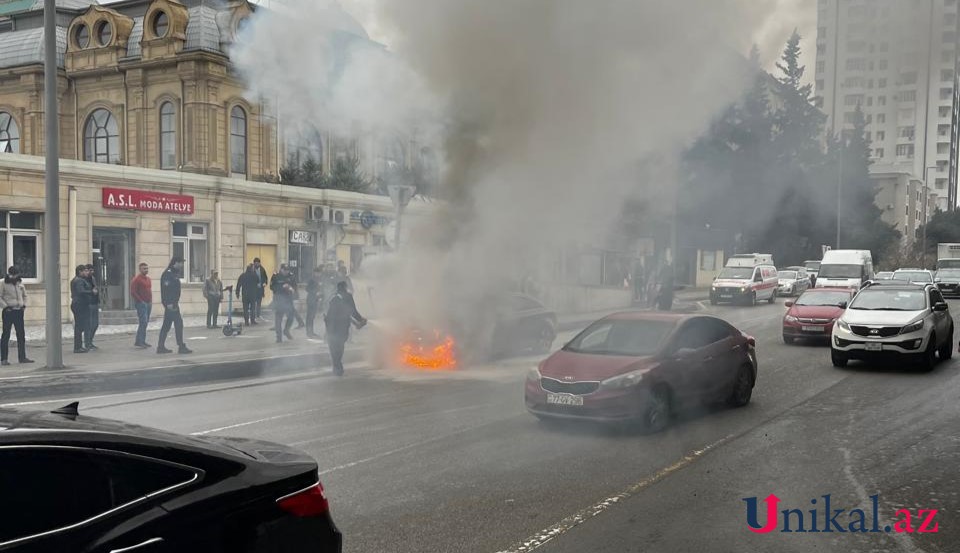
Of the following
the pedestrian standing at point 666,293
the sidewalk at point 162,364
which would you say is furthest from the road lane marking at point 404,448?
the pedestrian standing at point 666,293

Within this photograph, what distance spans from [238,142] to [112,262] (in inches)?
313

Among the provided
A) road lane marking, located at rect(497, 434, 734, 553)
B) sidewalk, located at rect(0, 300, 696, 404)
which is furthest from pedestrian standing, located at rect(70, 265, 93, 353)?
road lane marking, located at rect(497, 434, 734, 553)

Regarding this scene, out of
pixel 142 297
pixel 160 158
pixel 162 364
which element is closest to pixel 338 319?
pixel 162 364

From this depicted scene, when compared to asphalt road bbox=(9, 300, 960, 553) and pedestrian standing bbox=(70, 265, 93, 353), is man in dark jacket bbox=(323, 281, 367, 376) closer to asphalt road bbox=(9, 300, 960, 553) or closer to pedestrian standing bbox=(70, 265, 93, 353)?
asphalt road bbox=(9, 300, 960, 553)

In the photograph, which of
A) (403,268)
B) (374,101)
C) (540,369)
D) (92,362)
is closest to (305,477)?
(540,369)

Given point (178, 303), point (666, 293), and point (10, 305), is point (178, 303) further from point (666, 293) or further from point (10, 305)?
point (666, 293)

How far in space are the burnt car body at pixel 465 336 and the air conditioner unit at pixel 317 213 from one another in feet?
43.5

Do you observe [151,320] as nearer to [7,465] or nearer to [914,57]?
[914,57]

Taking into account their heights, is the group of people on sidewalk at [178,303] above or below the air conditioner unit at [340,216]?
below

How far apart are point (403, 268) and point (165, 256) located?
37.5ft

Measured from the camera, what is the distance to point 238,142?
2888 cm

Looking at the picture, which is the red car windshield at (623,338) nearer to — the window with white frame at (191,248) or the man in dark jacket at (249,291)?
the man in dark jacket at (249,291)

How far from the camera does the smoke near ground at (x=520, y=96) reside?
13828 mm

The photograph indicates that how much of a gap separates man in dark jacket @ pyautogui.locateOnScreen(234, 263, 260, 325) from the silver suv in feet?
44.8
